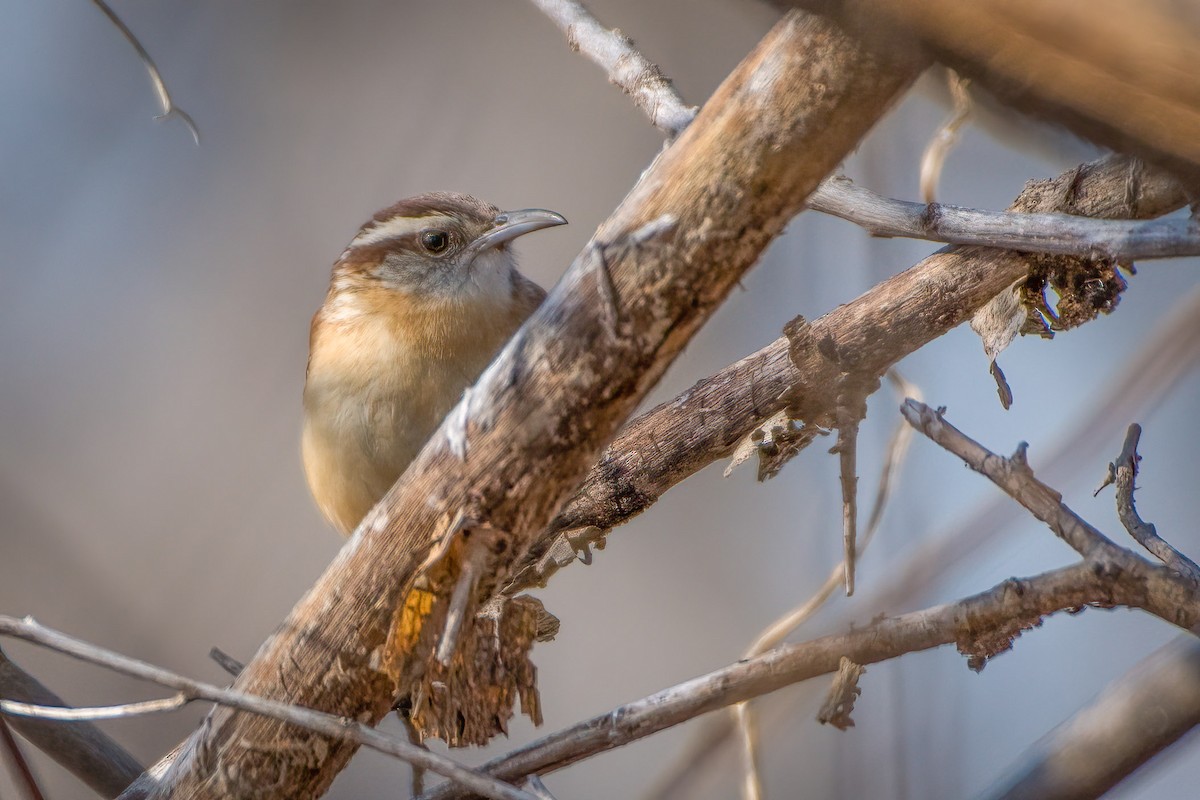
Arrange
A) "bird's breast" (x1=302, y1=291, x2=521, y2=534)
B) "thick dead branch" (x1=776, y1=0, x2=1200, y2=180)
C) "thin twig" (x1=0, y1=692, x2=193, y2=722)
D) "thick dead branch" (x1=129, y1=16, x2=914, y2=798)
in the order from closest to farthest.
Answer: "thick dead branch" (x1=776, y1=0, x2=1200, y2=180)
"thick dead branch" (x1=129, y1=16, x2=914, y2=798)
"thin twig" (x1=0, y1=692, x2=193, y2=722)
"bird's breast" (x1=302, y1=291, x2=521, y2=534)

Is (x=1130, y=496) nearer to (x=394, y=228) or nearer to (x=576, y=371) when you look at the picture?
(x=576, y=371)

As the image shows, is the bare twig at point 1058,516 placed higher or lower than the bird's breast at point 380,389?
lower

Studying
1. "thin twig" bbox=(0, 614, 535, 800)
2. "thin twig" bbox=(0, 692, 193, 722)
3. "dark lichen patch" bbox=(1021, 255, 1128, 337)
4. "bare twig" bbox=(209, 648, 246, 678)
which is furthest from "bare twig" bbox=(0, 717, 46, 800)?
"dark lichen patch" bbox=(1021, 255, 1128, 337)

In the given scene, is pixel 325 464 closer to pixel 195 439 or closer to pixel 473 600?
pixel 473 600

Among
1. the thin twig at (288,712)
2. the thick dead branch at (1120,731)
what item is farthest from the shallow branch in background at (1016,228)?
the thin twig at (288,712)

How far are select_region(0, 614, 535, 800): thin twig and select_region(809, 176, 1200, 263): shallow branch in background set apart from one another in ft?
3.48

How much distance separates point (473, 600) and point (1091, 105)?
45.2 inches

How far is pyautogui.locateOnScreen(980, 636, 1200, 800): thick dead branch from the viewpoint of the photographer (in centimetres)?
152

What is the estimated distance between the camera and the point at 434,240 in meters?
3.54

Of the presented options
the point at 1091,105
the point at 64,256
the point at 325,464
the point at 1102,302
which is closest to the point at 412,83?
the point at 64,256

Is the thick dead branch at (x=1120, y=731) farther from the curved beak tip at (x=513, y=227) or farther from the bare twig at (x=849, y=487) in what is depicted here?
the curved beak tip at (x=513, y=227)

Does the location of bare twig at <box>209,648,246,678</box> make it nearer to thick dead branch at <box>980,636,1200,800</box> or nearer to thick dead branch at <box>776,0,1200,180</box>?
thick dead branch at <box>980,636,1200,800</box>

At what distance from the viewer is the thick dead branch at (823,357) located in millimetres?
2062

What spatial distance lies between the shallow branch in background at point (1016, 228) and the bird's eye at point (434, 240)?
5.25 ft
